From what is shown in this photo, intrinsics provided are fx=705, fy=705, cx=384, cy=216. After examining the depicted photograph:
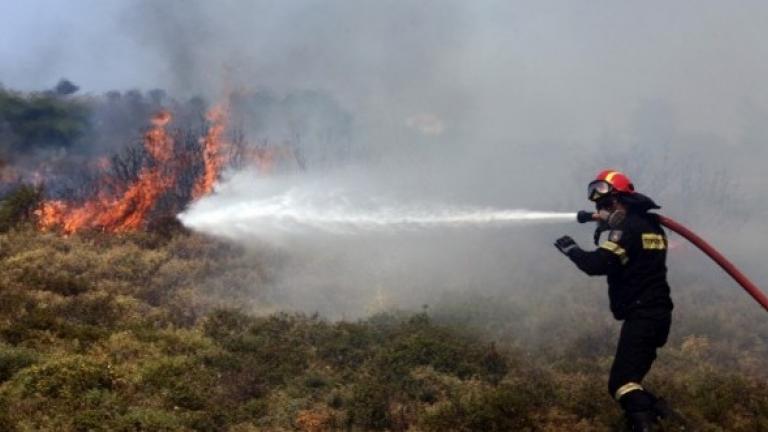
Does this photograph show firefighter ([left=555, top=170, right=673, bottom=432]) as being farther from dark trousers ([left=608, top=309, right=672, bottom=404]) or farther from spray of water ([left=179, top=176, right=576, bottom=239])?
spray of water ([left=179, top=176, right=576, bottom=239])

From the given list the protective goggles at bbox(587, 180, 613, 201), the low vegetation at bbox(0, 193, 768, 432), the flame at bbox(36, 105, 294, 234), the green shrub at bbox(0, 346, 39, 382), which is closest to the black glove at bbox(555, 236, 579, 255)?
the protective goggles at bbox(587, 180, 613, 201)

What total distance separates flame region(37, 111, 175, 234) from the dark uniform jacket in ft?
36.7

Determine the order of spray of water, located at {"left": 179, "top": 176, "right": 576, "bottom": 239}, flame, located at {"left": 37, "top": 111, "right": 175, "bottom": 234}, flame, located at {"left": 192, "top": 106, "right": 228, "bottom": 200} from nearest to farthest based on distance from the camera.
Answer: spray of water, located at {"left": 179, "top": 176, "right": 576, "bottom": 239}
flame, located at {"left": 37, "top": 111, "right": 175, "bottom": 234}
flame, located at {"left": 192, "top": 106, "right": 228, "bottom": 200}

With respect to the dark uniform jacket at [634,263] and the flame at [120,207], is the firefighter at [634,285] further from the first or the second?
the flame at [120,207]

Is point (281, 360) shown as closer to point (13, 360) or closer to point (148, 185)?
point (13, 360)

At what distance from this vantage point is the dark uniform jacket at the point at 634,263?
21.4 ft

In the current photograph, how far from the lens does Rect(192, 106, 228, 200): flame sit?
17.0 metres

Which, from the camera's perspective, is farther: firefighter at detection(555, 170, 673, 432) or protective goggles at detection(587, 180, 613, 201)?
protective goggles at detection(587, 180, 613, 201)

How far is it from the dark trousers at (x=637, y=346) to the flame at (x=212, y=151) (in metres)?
11.5

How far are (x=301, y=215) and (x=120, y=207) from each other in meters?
4.79

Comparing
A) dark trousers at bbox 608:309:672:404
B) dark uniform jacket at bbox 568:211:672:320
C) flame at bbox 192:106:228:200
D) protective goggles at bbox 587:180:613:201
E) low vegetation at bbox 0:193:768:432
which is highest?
flame at bbox 192:106:228:200

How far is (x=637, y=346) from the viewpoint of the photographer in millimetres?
6523

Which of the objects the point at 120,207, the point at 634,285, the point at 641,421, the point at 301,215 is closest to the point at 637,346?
the point at 634,285

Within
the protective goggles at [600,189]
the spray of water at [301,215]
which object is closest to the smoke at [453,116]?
the spray of water at [301,215]
